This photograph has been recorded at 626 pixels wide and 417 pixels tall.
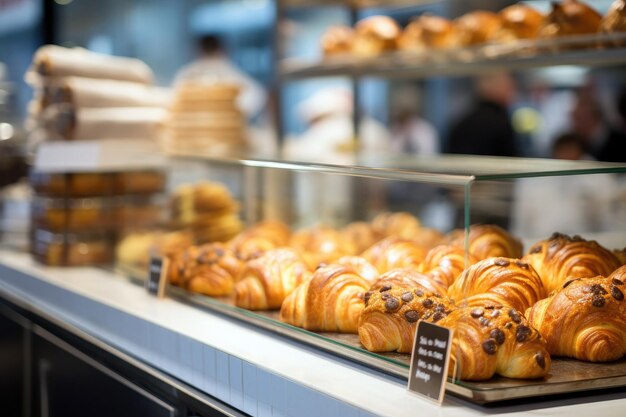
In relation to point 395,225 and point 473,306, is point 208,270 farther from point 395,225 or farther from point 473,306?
point 473,306

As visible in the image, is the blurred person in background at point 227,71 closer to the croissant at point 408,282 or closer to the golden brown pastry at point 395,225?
the golden brown pastry at point 395,225

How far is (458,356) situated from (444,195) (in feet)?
11.2

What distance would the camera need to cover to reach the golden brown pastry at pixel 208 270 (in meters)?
2.30

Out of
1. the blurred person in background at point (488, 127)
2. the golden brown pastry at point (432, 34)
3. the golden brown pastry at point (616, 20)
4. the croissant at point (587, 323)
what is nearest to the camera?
the croissant at point (587, 323)

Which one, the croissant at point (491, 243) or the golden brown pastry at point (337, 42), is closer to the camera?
the croissant at point (491, 243)

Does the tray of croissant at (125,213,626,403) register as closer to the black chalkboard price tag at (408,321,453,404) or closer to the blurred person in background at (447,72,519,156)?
the black chalkboard price tag at (408,321,453,404)

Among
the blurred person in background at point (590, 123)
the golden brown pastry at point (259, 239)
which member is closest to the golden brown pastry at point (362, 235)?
the golden brown pastry at point (259, 239)

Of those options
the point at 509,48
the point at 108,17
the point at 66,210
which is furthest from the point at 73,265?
the point at 108,17

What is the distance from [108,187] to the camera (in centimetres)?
321

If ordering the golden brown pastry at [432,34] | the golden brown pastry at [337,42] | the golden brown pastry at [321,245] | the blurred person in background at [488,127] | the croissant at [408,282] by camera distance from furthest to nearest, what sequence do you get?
the blurred person in background at [488,127] → the golden brown pastry at [337,42] → the golden brown pastry at [432,34] → the golden brown pastry at [321,245] → the croissant at [408,282]

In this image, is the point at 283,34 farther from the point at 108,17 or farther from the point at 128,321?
the point at 108,17

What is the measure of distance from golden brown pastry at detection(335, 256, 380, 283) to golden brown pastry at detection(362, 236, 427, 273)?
→ 4 cm

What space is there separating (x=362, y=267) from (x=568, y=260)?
1.48 ft

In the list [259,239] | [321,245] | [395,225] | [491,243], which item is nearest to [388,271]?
[491,243]
